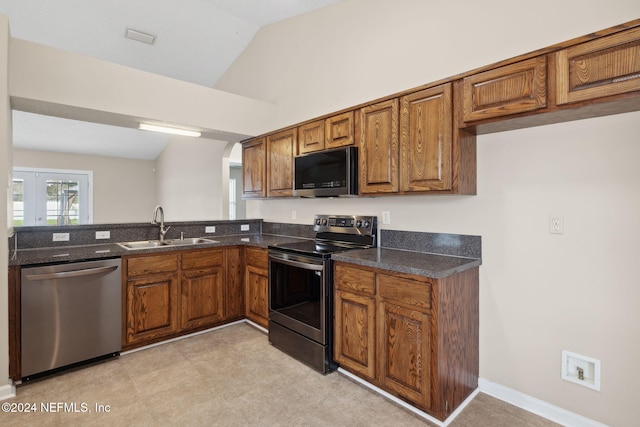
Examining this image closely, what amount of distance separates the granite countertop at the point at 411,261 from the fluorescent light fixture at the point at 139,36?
355 cm

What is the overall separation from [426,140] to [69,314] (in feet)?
9.58

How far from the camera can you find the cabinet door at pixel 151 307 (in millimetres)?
2783

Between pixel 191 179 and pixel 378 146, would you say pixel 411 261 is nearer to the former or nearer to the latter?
pixel 378 146

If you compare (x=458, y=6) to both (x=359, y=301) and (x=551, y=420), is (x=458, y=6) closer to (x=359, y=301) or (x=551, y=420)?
(x=359, y=301)

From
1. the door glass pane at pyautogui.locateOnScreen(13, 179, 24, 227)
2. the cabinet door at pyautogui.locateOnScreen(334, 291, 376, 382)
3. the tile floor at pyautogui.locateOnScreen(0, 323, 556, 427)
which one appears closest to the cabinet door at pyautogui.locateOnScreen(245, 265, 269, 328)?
the tile floor at pyautogui.locateOnScreen(0, 323, 556, 427)

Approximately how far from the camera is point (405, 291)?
197 cm

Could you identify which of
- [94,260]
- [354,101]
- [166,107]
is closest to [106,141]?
[166,107]

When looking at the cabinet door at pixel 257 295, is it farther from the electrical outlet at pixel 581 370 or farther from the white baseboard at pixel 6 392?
the electrical outlet at pixel 581 370

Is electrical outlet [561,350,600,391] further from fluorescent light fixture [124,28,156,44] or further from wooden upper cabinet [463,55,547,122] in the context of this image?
fluorescent light fixture [124,28,156,44]

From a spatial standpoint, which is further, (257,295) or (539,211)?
(257,295)

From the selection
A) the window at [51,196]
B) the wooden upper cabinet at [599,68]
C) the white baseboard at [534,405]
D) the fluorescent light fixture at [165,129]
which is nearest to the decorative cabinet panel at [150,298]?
the fluorescent light fixture at [165,129]

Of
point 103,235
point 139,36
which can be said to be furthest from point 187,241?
point 139,36

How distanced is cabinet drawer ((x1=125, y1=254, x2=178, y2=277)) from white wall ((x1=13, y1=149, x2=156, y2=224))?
501 cm

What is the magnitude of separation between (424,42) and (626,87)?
4.63 ft
